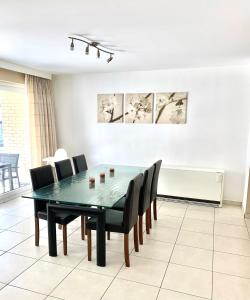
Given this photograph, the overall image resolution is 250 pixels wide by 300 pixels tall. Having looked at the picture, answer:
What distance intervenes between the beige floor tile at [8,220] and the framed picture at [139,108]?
247 cm

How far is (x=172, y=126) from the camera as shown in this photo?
14.4 feet

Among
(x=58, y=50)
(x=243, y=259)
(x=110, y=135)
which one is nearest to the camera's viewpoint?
(x=243, y=259)

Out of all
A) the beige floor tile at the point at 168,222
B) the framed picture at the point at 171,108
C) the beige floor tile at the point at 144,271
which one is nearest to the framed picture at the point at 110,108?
the framed picture at the point at 171,108

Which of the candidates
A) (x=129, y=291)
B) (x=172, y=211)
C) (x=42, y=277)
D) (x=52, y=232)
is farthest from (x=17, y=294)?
(x=172, y=211)

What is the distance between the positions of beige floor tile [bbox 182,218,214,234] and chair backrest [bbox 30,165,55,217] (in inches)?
73.0

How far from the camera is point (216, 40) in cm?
274

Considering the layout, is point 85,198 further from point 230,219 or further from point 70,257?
point 230,219

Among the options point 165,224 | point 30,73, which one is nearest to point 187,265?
point 165,224

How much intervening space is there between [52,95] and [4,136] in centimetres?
132

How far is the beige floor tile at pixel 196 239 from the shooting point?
285 cm

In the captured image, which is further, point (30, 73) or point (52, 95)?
point (52, 95)

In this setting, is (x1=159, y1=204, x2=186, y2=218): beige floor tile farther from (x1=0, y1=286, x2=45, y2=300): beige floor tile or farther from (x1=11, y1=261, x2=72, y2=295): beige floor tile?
(x1=0, y1=286, x2=45, y2=300): beige floor tile

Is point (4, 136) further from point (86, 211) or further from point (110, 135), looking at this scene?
point (86, 211)

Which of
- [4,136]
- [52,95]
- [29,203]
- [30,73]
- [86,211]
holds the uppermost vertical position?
[30,73]
